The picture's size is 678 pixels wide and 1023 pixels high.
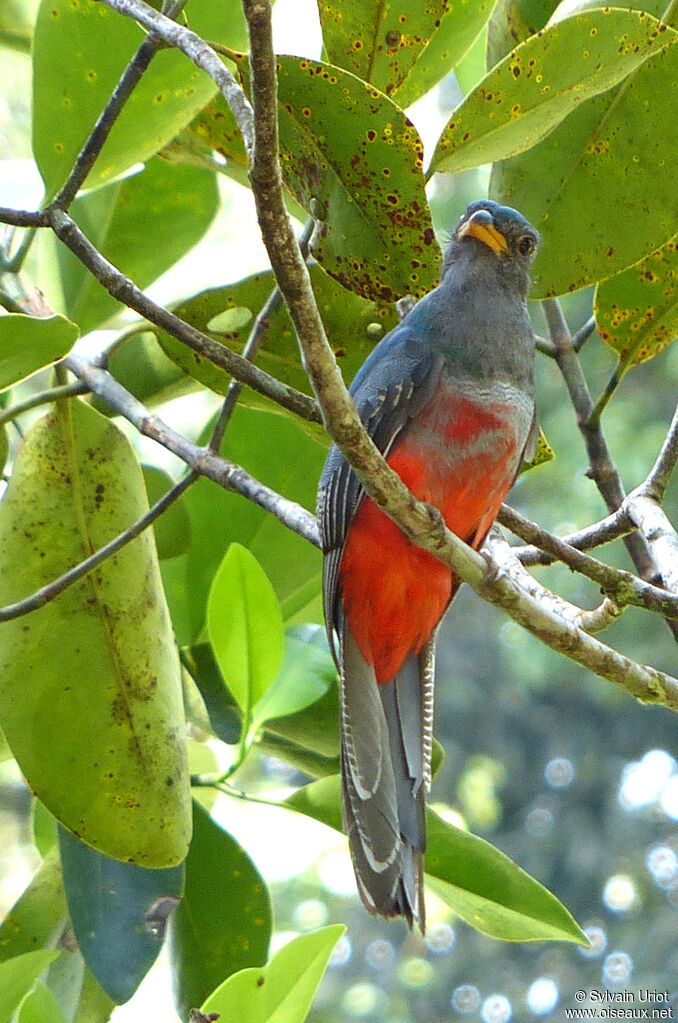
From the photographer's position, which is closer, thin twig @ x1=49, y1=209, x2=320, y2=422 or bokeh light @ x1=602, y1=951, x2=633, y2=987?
thin twig @ x1=49, y1=209, x2=320, y2=422

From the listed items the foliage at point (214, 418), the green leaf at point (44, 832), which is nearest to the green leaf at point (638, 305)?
the foliage at point (214, 418)

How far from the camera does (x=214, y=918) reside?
2062 millimetres

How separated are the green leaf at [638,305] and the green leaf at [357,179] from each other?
0.60 metres

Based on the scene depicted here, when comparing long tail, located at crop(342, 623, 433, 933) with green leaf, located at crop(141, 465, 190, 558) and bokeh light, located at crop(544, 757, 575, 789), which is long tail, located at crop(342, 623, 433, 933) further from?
bokeh light, located at crop(544, 757, 575, 789)

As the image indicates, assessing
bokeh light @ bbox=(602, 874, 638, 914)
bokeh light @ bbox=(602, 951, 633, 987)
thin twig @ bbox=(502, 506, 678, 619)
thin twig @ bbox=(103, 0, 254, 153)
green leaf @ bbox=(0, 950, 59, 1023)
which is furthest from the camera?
bokeh light @ bbox=(602, 874, 638, 914)

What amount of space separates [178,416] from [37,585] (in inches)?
234

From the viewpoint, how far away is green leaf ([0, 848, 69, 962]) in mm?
2072

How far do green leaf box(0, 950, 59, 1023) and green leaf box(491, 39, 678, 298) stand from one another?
1.49 m

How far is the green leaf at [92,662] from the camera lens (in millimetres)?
1789

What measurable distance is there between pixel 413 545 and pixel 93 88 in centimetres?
115

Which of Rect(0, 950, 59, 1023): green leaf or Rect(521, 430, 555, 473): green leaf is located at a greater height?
Result: Rect(521, 430, 555, 473): green leaf

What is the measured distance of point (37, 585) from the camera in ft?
6.21

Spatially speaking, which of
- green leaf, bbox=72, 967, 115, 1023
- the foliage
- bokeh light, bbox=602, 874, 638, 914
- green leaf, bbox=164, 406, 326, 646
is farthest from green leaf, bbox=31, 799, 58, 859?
bokeh light, bbox=602, 874, 638, 914

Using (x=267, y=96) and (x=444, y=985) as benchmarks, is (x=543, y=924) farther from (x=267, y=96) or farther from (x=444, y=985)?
(x=444, y=985)
